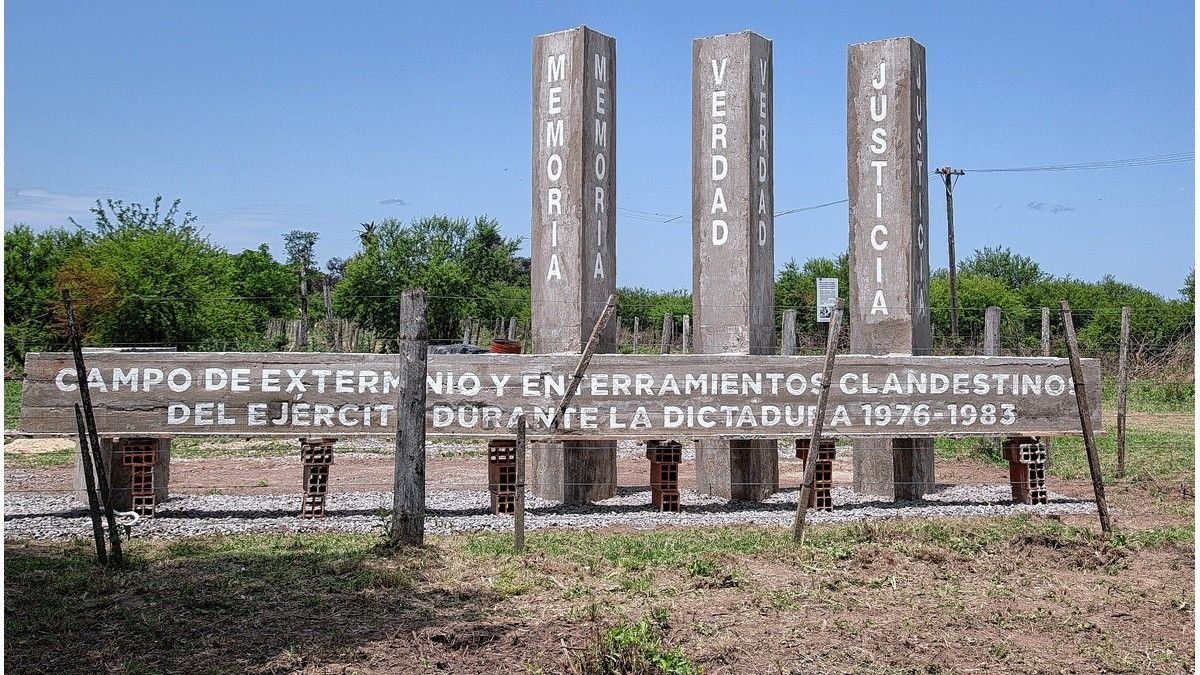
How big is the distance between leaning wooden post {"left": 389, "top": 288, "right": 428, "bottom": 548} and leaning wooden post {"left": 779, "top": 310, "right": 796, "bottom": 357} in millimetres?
8061

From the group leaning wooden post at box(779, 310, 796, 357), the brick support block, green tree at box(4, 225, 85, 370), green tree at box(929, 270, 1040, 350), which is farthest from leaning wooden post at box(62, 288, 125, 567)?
green tree at box(929, 270, 1040, 350)

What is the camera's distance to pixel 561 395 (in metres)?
11.1

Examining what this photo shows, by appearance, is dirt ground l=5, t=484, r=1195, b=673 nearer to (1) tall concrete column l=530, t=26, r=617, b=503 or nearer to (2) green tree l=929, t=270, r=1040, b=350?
(1) tall concrete column l=530, t=26, r=617, b=503

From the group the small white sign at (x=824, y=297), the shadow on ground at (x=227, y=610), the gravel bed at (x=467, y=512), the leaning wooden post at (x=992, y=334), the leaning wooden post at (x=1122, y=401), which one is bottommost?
the shadow on ground at (x=227, y=610)

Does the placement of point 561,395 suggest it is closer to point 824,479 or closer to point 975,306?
point 824,479

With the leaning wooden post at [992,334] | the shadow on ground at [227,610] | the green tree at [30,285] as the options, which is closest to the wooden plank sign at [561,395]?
the shadow on ground at [227,610]

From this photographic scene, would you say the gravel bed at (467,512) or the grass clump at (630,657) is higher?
the gravel bed at (467,512)

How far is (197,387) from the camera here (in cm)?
1081

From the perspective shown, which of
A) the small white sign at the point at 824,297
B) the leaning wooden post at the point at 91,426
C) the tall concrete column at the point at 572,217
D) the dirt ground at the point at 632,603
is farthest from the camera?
the small white sign at the point at 824,297

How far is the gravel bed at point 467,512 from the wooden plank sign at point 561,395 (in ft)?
2.61

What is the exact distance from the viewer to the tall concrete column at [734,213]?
11.9m

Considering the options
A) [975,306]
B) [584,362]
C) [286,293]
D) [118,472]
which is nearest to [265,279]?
[286,293]

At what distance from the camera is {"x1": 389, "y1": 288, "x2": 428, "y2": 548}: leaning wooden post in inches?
340

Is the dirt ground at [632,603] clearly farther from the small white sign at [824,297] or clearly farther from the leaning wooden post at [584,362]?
the small white sign at [824,297]
